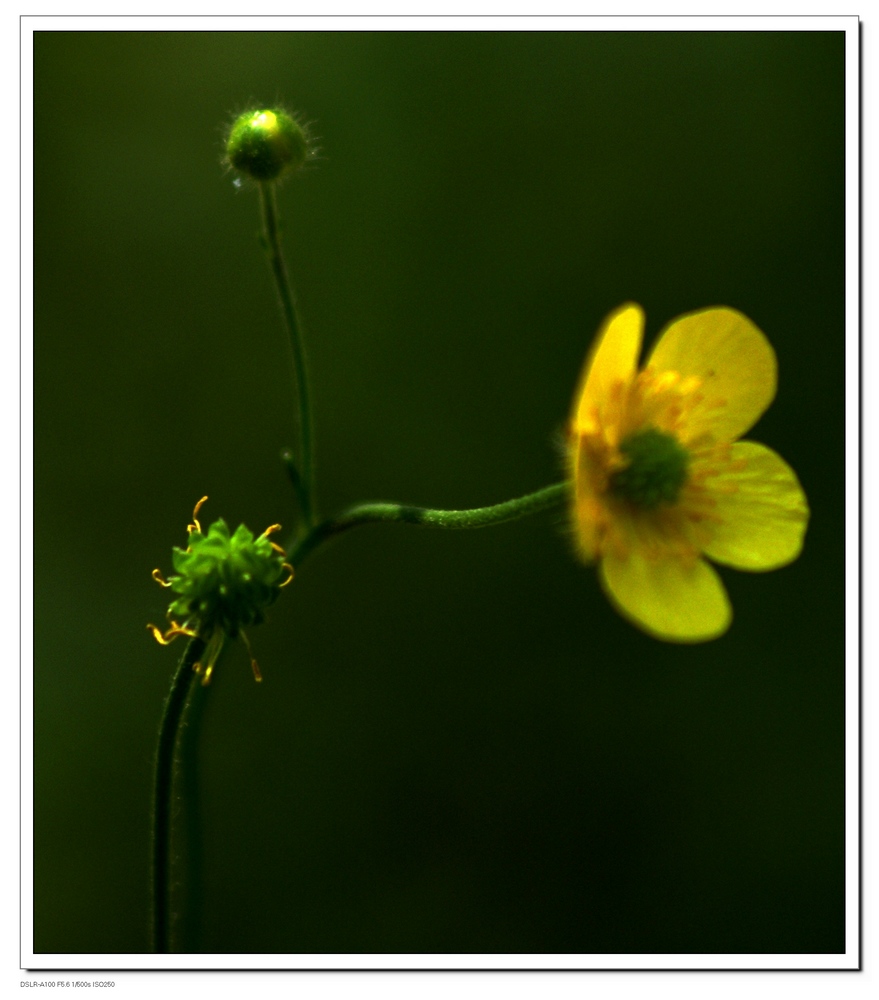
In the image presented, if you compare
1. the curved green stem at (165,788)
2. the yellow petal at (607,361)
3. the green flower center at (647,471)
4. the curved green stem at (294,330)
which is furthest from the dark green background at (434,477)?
the yellow petal at (607,361)

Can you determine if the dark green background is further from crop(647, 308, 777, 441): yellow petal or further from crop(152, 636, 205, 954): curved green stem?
crop(647, 308, 777, 441): yellow petal

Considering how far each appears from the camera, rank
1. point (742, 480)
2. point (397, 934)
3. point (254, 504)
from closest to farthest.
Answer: point (742, 480) < point (397, 934) < point (254, 504)

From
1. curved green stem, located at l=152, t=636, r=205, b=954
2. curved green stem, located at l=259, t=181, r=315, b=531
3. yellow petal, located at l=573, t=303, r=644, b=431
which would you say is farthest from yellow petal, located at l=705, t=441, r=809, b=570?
curved green stem, located at l=152, t=636, r=205, b=954

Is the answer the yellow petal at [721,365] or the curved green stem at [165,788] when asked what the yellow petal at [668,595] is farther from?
the curved green stem at [165,788]

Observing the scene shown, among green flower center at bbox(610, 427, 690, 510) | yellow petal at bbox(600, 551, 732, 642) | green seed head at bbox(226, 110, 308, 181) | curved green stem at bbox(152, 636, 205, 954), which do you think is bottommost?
curved green stem at bbox(152, 636, 205, 954)

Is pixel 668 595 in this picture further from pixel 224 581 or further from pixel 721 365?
pixel 224 581
